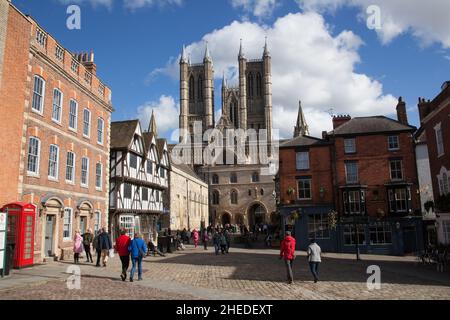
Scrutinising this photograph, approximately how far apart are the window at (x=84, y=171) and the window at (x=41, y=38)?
7.03 m

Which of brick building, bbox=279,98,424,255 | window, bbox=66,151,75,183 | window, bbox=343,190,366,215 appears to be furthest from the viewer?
window, bbox=343,190,366,215

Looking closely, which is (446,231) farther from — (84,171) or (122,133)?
(122,133)

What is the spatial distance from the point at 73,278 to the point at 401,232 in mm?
23555

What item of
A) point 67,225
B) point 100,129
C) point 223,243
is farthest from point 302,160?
point 67,225

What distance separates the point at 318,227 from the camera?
2980 centimetres

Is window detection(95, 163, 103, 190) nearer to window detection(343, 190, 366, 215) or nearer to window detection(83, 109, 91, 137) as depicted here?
window detection(83, 109, 91, 137)

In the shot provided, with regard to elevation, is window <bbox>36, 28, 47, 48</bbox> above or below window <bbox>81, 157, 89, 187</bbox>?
above

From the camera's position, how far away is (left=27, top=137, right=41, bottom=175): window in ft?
56.9

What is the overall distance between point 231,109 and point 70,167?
2865 inches

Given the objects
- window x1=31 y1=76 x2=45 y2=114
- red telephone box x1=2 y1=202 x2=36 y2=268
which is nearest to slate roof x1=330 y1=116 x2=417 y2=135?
window x1=31 y1=76 x2=45 y2=114
